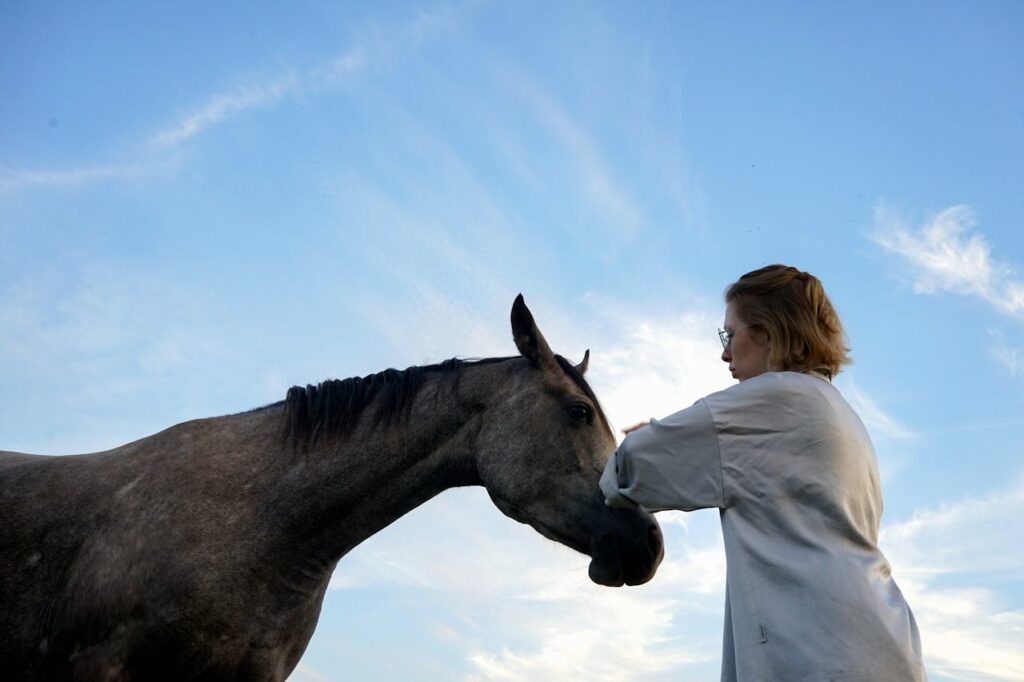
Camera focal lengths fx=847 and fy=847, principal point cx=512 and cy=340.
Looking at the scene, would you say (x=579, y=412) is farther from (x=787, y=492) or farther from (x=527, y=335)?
(x=787, y=492)

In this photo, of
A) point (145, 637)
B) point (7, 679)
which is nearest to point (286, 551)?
point (145, 637)

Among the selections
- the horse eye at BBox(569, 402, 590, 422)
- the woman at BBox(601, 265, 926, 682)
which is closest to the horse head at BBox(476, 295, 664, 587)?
the horse eye at BBox(569, 402, 590, 422)

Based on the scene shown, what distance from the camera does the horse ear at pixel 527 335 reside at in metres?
5.39

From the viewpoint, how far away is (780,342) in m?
3.20

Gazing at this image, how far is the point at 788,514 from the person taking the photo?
2.78m

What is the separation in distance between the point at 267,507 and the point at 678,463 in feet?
9.22

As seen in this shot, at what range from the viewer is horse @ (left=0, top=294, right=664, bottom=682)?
4430 mm

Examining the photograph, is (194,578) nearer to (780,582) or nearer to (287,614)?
(287,614)

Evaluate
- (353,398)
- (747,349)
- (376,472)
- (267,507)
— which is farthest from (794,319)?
(267,507)

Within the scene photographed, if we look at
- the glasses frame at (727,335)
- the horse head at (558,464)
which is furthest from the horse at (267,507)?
the glasses frame at (727,335)

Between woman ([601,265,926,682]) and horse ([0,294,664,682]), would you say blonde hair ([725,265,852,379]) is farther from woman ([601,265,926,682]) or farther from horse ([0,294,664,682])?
horse ([0,294,664,682])

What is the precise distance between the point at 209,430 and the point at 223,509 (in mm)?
764

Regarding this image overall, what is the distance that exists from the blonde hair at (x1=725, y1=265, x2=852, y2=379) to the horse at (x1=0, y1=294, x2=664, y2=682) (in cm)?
163

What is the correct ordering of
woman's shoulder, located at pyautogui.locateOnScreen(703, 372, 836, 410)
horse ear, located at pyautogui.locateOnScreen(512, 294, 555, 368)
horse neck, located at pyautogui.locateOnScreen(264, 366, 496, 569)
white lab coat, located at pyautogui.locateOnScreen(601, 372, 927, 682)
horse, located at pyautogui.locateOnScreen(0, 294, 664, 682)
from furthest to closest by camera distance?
1. horse ear, located at pyautogui.locateOnScreen(512, 294, 555, 368)
2. horse neck, located at pyautogui.locateOnScreen(264, 366, 496, 569)
3. horse, located at pyautogui.locateOnScreen(0, 294, 664, 682)
4. woman's shoulder, located at pyautogui.locateOnScreen(703, 372, 836, 410)
5. white lab coat, located at pyautogui.locateOnScreen(601, 372, 927, 682)
